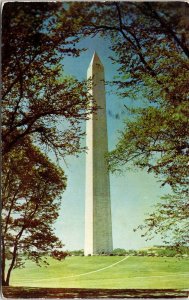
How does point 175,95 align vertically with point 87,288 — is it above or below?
above

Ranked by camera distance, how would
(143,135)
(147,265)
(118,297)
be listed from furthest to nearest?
(143,135)
(147,265)
(118,297)

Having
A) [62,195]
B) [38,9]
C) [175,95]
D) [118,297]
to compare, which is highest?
[38,9]

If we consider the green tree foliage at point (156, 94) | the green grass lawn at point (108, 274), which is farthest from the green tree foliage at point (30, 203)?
the green tree foliage at point (156, 94)

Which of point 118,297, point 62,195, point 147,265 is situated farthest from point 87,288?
point 62,195

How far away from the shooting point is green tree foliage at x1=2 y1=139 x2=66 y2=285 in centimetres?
434

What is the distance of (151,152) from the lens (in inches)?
187

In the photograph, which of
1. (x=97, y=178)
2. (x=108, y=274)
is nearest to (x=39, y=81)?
(x=97, y=178)

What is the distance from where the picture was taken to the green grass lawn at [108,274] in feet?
13.9

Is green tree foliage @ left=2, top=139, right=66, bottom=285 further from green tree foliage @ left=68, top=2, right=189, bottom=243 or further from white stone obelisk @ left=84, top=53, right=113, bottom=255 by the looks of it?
green tree foliage @ left=68, top=2, right=189, bottom=243

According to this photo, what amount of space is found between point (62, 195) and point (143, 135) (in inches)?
43.8

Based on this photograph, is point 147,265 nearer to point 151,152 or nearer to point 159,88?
point 151,152

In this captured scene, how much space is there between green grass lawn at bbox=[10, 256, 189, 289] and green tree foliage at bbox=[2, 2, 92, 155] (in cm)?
119

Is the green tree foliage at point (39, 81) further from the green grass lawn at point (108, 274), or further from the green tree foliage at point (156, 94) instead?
the green grass lawn at point (108, 274)

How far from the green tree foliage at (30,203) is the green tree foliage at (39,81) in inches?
7.6
